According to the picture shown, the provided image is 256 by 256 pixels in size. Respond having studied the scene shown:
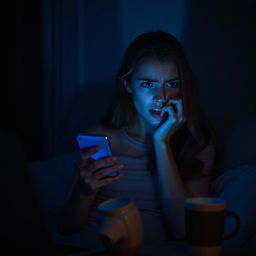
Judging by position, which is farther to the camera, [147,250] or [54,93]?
[54,93]

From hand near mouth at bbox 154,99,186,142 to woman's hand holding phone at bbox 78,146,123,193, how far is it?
1.03ft

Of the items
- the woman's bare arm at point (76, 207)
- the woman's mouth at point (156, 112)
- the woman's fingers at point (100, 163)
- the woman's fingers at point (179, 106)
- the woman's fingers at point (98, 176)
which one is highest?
the woman's fingers at point (179, 106)

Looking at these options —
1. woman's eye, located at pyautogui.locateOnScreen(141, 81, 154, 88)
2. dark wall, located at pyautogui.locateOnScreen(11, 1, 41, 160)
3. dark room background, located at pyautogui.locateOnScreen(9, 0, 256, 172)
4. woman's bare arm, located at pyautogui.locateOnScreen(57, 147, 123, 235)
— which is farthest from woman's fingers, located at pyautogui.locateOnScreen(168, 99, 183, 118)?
dark wall, located at pyautogui.locateOnScreen(11, 1, 41, 160)

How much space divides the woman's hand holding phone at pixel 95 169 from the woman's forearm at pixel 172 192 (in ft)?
0.84

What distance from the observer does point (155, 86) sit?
4.97 ft

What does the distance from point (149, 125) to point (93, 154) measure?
49cm

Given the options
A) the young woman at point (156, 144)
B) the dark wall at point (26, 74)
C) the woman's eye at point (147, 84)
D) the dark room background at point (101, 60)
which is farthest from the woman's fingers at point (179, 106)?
the dark wall at point (26, 74)

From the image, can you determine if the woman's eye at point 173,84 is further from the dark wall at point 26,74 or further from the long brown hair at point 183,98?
the dark wall at point 26,74

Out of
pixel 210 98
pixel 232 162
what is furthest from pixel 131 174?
pixel 210 98

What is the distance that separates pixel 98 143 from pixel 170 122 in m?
0.37

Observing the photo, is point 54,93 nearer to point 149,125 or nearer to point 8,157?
point 149,125

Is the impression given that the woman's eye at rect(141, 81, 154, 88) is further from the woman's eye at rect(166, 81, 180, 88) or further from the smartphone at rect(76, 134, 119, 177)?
the smartphone at rect(76, 134, 119, 177)

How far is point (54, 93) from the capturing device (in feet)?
7.55

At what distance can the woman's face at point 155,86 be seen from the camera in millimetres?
1503
